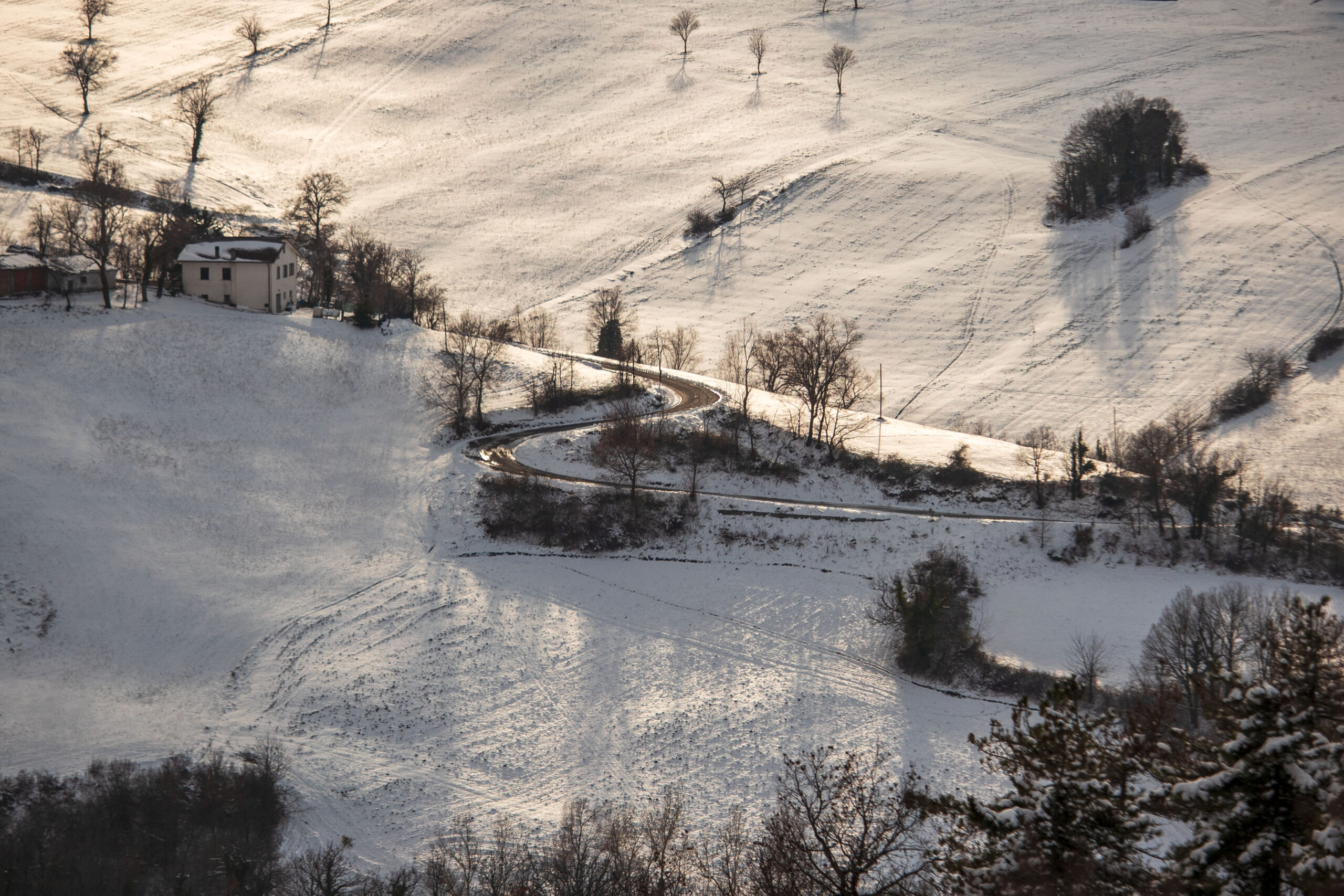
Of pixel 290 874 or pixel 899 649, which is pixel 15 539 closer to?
pixel 290 874

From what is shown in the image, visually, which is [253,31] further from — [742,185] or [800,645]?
[800,645]

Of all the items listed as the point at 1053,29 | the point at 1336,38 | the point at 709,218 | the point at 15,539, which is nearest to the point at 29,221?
the point at 15,539

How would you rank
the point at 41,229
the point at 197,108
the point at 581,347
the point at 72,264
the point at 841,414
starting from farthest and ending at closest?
the point at 197,108
the point at 581,347
the point at 41,229
the point at 841,414
the point at 72,264

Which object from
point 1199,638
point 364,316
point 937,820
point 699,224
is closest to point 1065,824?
point 937,820

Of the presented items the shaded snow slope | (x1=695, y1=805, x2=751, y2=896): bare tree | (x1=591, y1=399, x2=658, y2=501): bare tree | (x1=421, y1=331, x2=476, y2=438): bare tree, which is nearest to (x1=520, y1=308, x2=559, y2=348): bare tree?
(x1=421, y1=331, x2=476, y2=438): bare tree

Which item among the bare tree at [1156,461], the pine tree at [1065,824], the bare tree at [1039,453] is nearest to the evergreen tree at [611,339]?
the bare tree at [1039,453]

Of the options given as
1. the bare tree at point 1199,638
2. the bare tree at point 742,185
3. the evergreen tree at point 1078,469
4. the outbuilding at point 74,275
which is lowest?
the bare tree at point 1199,638

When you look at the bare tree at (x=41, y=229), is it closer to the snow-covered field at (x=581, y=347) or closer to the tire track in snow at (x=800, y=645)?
the snow-covered field at (x=581, y=347)
